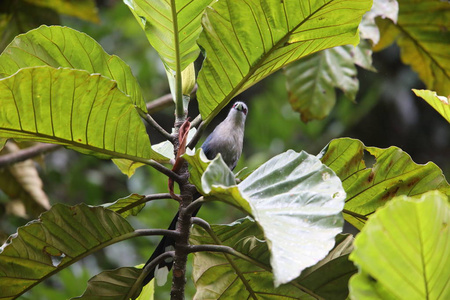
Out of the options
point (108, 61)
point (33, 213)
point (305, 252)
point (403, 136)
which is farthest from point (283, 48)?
point (403, 136)

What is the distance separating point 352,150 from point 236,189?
0.57m

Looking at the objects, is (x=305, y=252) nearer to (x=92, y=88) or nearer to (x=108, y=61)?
(x=92, y=88)

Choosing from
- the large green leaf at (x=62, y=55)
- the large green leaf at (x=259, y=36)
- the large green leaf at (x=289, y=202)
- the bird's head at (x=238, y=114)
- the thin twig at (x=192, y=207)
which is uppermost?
the large green leaf at (x=62, y=55)

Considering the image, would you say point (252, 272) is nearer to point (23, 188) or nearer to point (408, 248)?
point (408, 248)

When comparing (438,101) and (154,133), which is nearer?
(438,101)

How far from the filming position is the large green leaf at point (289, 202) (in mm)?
892

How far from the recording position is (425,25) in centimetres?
253

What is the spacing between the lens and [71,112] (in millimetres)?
1238

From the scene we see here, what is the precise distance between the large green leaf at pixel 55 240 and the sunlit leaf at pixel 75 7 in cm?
158

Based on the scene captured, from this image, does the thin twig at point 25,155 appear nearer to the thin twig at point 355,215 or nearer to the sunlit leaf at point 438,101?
the thin twig at point 355,215

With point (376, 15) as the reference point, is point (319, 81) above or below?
below

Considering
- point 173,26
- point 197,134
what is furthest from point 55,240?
point 173,26

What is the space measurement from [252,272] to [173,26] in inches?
26.9

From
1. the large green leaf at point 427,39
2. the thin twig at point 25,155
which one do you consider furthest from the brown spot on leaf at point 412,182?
the thin twig at point 25,155
